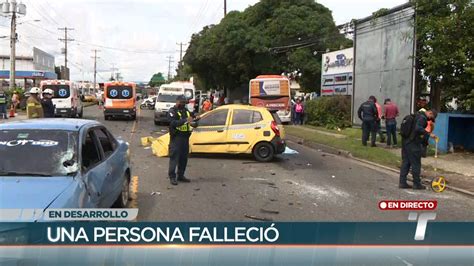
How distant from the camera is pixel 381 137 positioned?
18375mm

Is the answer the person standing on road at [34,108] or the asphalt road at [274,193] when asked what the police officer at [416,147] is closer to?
the asphalt road at [274,193]

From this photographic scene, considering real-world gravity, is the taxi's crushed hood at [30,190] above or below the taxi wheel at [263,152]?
above

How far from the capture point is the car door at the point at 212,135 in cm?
1372

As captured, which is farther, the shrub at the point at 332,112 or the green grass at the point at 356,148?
the shrub at the point at 332,112

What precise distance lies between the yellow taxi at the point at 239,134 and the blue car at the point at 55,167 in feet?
23.3

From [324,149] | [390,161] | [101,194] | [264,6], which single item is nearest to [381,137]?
[324,149]

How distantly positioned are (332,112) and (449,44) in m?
11.0

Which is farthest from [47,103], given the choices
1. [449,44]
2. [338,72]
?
[338,72]

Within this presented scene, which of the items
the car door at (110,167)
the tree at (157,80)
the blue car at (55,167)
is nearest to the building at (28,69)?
the tree at (157,80)

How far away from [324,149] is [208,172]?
276 inches

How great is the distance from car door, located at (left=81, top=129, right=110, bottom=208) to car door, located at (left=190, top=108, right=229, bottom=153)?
7420 mm

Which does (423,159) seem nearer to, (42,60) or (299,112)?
(299,112)

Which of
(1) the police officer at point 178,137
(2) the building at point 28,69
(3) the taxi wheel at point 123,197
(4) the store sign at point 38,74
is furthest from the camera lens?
(2) the building at point 28,69

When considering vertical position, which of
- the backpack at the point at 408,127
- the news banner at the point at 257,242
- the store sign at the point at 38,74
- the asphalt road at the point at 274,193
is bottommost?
the asphalt road at the point at 274,193
